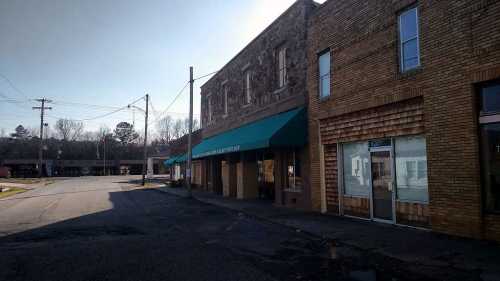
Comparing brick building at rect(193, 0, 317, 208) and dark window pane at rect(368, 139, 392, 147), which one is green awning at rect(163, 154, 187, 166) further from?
dark window pane at rect(368, 139, 392, 147)

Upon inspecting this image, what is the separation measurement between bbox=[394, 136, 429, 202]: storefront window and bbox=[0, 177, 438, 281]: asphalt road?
3092mm

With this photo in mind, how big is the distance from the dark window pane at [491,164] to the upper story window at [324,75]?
615 centimetres

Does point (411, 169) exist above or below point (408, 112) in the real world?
below

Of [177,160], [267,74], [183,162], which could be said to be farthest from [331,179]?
[183,162]

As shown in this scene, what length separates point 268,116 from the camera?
17969mm

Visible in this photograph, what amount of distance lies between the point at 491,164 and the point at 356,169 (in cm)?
462

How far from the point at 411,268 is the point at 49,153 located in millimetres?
114395

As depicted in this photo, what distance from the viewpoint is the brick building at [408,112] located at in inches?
333

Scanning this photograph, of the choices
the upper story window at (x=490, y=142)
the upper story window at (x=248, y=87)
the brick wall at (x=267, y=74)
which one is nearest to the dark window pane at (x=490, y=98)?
the upper story window at (x=490, y=142)

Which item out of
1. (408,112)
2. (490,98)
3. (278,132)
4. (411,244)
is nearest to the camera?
(411,244)

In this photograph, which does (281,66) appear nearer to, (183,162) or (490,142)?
(490,142)

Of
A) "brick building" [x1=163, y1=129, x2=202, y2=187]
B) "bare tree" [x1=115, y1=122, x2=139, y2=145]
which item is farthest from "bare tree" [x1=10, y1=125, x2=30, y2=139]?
"brick building" [x1=163, y1=129, x2=202, y2=187]

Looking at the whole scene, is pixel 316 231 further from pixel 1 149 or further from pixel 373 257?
pixel 1 149

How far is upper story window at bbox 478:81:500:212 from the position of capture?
27.1 feet
